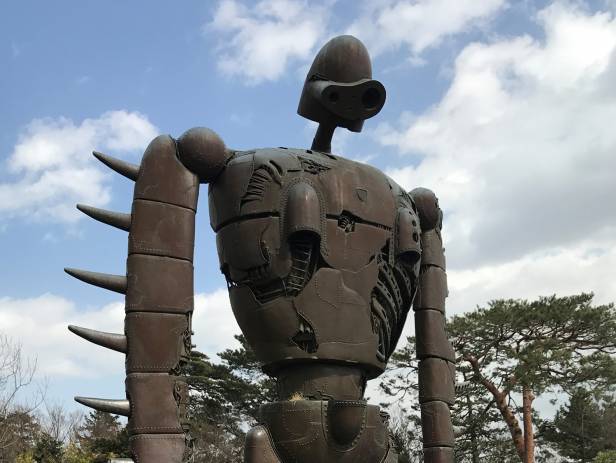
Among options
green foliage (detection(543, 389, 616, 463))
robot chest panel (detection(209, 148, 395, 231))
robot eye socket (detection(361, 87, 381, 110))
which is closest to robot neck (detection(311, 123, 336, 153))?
robot eye socket (detection(361, 87, 381, 110))

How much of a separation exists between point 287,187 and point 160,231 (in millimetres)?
958

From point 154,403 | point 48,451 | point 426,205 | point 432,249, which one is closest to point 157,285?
point 154,403

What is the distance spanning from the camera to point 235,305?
16.6ft

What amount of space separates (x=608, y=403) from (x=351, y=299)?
60.9 feet

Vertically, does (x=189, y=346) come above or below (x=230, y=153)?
below

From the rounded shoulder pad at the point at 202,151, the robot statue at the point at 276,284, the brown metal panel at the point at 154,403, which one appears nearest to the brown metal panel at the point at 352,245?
the robot statue at the point at 276,284

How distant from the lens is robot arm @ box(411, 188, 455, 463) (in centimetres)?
618

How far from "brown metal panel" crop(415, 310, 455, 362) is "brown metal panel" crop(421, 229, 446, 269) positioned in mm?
480

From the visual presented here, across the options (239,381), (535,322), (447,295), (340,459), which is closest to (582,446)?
(535,322)

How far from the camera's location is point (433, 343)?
6.35 m

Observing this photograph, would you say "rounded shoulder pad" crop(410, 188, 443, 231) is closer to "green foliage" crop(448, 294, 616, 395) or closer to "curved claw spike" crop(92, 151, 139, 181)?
"curved claw spike" crop(92, 151, 139, 181)

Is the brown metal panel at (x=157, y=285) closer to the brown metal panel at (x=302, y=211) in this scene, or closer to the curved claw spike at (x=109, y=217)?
the curved claw spike at (x=109, y=217)

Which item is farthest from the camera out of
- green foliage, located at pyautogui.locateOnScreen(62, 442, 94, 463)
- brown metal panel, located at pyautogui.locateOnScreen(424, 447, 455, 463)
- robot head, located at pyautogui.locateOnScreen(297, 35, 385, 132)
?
green foliage, located at pyautogui.locateOnScreen(62, 442, 94, 463)

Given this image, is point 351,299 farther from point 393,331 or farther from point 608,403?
point 608,403
